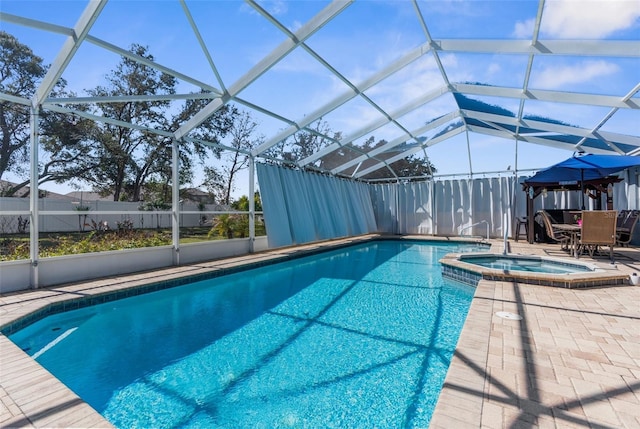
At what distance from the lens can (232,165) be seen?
18.7 metres

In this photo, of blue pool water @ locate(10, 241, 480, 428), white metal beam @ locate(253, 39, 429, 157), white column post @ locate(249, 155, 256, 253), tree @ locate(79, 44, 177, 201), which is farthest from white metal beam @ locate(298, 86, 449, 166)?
tree @ locate(79, 44, 177, 201)

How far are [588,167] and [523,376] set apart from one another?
23.1 feet

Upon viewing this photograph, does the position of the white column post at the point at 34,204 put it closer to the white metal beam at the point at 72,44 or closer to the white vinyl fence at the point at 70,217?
the white vinyl fence at the point at 70,217

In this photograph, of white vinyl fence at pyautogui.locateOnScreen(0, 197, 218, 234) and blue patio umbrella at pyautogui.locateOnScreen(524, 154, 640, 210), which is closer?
white vinyl fence at pyautogui.locateOnScreen(0, 197, 218, 234)

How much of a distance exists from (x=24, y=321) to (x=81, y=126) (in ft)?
37.8

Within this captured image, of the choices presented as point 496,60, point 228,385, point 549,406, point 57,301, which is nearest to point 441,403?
point 549,406

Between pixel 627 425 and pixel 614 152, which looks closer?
pixel 627 425

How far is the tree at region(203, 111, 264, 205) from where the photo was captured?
18.2 metres

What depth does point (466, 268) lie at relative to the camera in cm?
600

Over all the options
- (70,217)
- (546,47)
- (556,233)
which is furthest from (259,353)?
(70,217)

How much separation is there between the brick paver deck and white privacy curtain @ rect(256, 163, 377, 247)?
18.3ft

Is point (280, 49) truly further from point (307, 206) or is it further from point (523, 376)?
point (307, 206)

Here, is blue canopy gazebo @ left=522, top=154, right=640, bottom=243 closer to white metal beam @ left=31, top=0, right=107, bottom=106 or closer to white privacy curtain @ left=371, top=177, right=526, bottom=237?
white privacy curtain @ left=371, top=177, right=526, bottom=237

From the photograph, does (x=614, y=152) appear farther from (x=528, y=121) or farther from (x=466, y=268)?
(x=466, y=268)
